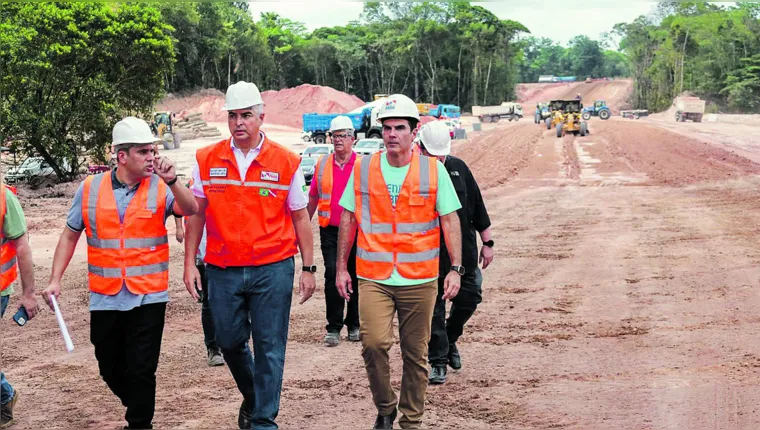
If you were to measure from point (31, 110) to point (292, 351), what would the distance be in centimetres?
1842

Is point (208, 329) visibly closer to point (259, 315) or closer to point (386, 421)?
point (259, 315)

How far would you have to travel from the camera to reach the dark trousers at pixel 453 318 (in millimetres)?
6707

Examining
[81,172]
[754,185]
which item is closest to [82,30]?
[81,172]

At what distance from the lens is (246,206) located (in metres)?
5.24

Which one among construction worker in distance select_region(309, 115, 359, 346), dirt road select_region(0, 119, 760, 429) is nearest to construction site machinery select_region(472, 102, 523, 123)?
dirt road select_region(0, 119, 760, 429)

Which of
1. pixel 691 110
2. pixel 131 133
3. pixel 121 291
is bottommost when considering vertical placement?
pixel 691 110

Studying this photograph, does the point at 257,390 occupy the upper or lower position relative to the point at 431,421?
upper

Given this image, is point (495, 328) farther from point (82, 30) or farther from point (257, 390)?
point (82, 30)

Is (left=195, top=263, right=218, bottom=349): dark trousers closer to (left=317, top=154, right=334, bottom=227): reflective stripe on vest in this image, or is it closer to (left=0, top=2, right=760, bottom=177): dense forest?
(left=317, top=154, right=334, bottom=227): reflective stripe on vest

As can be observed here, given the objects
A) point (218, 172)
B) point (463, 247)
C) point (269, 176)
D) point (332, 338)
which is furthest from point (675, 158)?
point (218, 172)

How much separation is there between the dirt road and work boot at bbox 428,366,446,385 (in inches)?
6.2

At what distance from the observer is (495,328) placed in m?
8.90

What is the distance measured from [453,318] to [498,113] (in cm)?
7300

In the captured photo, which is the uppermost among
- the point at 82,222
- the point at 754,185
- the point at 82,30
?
the point at 82,30
